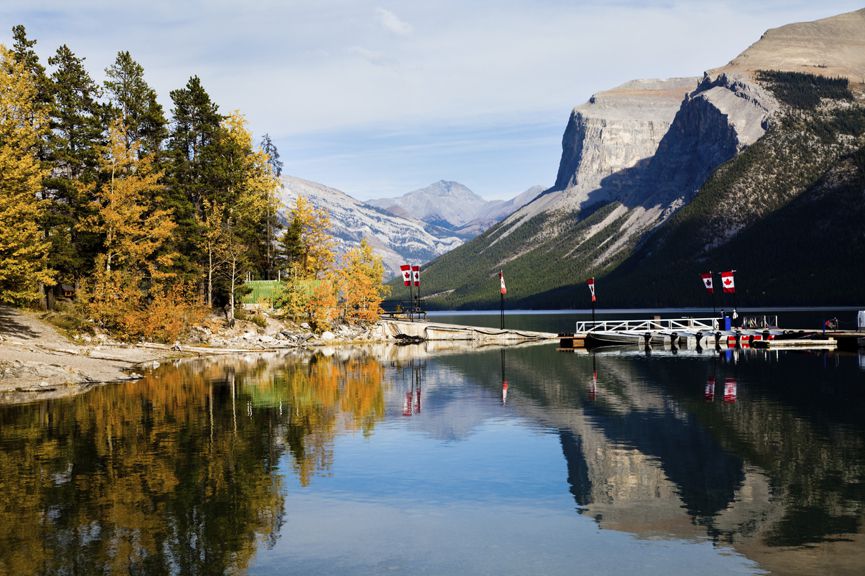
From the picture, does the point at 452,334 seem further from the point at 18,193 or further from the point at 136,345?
the point at 18,193

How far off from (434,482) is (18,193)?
5475cm

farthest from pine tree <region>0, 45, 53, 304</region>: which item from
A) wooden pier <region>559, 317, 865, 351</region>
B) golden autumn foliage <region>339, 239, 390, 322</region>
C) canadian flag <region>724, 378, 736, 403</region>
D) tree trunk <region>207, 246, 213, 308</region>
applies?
wooden pier <region>559, 317, 865, 351</region>

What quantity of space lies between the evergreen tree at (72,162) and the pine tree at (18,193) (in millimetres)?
3704

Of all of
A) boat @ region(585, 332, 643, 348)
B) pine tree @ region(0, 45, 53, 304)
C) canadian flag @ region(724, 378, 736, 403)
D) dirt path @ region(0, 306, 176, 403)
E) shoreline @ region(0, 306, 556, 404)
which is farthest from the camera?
boat @ region(585, 332, 643, 348)

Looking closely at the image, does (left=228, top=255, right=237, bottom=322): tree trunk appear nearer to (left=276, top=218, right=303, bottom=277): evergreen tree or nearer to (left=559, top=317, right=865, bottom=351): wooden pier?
(left=276, top=218, right=303, bottom=277): evergreen tree

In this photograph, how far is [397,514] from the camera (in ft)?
79.6

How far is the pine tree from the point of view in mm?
64188

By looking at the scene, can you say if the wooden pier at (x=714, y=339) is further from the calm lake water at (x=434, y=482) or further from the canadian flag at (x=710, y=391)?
the calm lake water at (x=434, y=482)

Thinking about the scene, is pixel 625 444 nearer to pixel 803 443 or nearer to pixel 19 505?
pixel 803 443

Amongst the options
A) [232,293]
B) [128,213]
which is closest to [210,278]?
[232,293]

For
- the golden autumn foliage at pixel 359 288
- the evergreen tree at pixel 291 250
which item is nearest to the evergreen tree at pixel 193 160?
the evergreen tree at pixel 291 250

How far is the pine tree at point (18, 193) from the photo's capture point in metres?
64.2

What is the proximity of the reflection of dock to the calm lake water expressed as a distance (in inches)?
2680

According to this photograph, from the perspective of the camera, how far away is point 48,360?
200 feet
